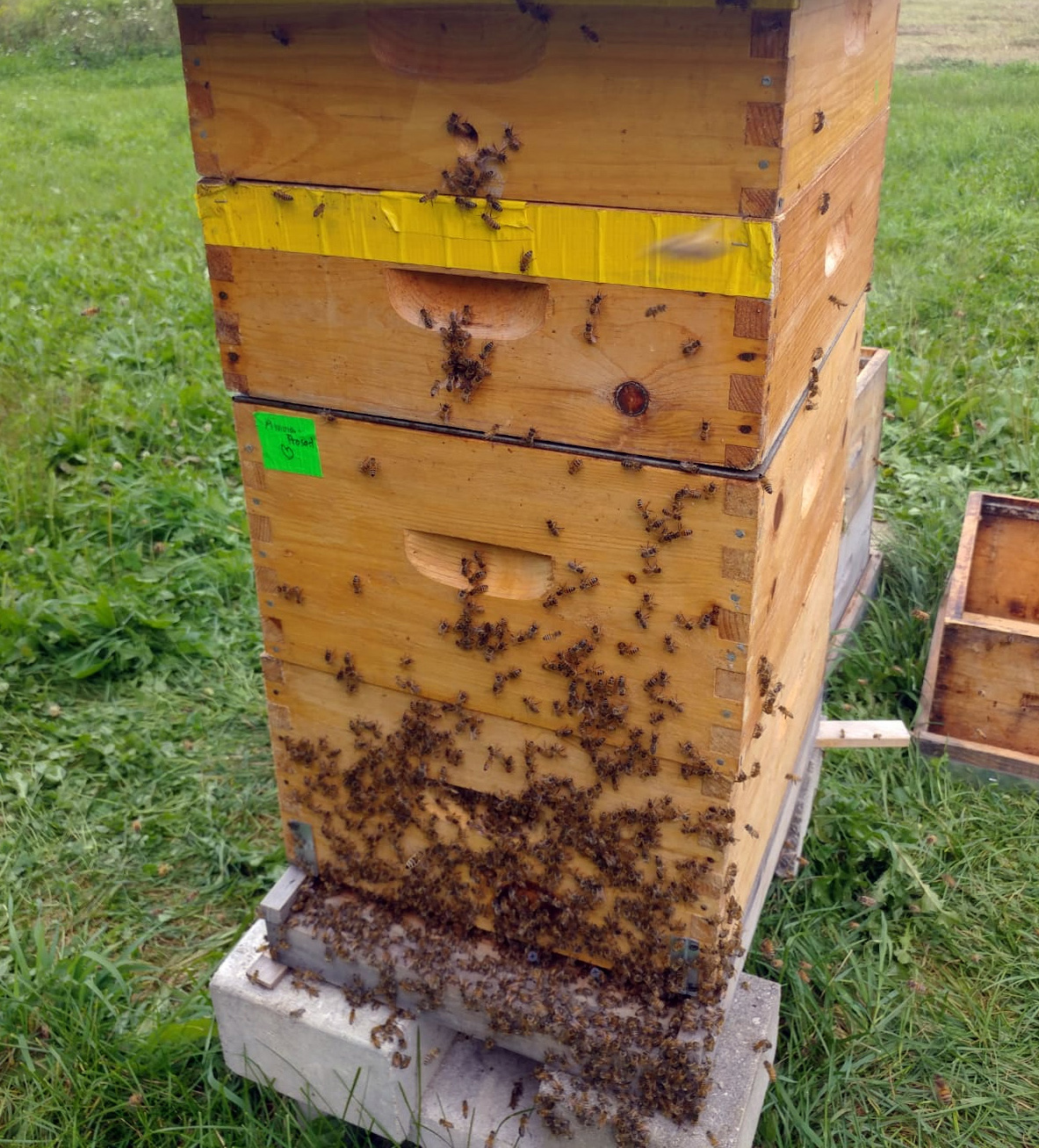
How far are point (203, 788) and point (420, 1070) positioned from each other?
1.51 metres

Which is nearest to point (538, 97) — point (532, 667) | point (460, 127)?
point (460, 127)

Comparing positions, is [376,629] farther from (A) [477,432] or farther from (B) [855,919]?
(B) [855,919]

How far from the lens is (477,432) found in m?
1.86

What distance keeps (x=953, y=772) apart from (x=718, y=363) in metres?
2.40

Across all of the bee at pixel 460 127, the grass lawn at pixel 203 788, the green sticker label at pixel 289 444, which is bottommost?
the grass lawn at pixel 203 788

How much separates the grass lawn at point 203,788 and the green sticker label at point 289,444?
4.82ft

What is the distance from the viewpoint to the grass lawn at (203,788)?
8.45 feet

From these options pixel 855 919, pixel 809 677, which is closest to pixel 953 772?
pixel 855 919

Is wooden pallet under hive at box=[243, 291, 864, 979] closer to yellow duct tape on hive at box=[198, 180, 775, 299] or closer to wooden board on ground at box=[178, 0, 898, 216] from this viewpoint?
yellow duct tape on hive at box=[198, 180, 775, 299]

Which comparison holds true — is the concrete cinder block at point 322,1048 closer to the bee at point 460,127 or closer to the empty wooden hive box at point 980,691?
the bee at point 460,127

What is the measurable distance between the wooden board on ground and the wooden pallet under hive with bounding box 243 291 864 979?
0.44m

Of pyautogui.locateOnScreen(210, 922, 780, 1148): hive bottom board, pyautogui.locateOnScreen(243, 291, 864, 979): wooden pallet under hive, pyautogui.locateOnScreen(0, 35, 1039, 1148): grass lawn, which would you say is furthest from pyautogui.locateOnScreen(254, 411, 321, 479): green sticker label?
pyautogui.locateOnScreen(0, 35, 1039, 1148): grass lawn

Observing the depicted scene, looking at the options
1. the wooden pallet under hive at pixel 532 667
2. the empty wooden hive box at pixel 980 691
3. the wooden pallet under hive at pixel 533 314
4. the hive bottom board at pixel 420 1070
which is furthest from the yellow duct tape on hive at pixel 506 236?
the empty wooden hive box at pixel 980 691

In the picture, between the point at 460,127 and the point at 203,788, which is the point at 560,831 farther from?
the point at 203,788
